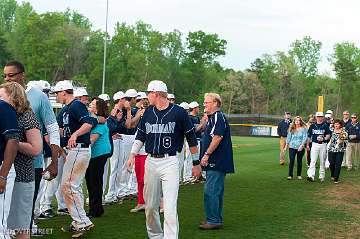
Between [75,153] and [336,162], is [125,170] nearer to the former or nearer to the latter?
[75,153]

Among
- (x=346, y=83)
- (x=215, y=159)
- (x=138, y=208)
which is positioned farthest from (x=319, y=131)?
(x=346, y=83)

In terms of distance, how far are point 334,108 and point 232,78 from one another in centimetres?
1841

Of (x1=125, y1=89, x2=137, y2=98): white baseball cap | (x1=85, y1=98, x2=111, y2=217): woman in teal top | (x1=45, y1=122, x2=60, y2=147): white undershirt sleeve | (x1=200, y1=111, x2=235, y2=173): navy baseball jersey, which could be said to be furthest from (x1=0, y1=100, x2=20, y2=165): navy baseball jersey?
(x1=125, y1=89, x2=137, y2=98): white baseball cap

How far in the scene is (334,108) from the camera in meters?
90.9

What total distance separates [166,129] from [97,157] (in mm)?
2411

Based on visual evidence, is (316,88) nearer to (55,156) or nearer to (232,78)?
(232,78)

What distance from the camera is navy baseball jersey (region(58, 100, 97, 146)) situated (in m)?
8.36

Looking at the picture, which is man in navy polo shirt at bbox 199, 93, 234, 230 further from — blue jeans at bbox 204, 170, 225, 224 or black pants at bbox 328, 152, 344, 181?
black pants at bbox 328, 152, 344, 181

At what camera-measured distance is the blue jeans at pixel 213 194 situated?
9016 mm

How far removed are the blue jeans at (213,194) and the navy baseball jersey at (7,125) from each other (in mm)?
4434

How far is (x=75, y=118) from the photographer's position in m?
8.42

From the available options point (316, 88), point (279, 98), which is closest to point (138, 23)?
point (279, 98)

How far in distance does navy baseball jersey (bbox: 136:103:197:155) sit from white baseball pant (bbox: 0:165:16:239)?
8.15ft

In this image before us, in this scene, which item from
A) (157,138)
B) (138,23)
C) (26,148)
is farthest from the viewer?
(138,23)
